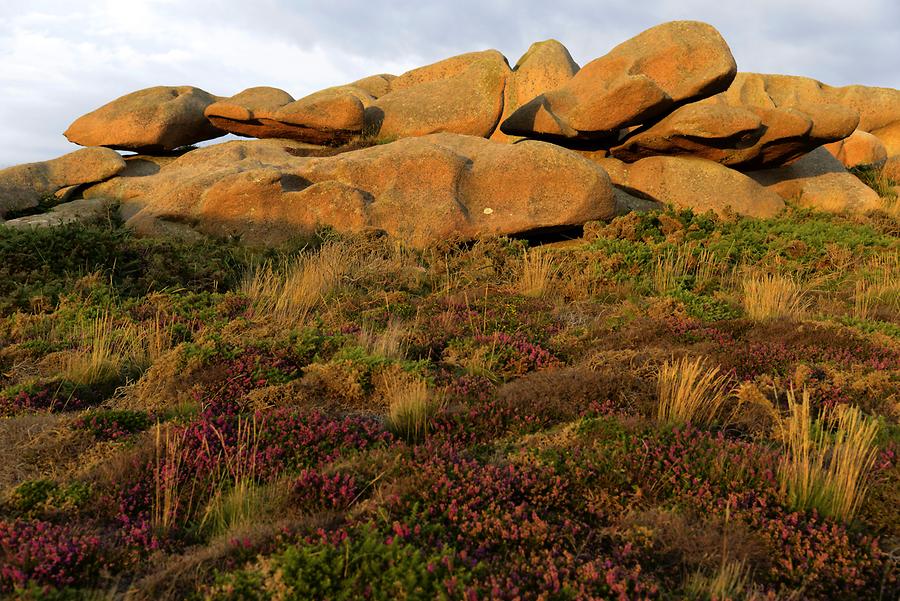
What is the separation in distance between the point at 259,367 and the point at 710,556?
4863 millimetres

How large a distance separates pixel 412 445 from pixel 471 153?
13.4 m

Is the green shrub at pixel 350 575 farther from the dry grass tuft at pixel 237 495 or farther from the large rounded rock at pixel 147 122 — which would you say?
the large rounded rock at pixel 147 122

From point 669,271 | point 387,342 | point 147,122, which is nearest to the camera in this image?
point 387,342

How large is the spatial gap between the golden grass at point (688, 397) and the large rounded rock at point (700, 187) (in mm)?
13006

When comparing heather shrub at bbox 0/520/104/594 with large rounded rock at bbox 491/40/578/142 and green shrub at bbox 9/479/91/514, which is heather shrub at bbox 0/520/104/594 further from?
large rounded rock at bbox 491/40/578/142

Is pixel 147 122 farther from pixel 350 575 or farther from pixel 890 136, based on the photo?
pixel 890 136

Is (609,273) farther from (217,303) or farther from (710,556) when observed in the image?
(710,556)

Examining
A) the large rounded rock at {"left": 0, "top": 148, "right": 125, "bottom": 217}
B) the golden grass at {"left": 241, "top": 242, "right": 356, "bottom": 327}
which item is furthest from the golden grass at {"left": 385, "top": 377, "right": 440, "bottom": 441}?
the large rounded rock at {"left": 0, "top": 148, "right": 125, "bottom": 217}

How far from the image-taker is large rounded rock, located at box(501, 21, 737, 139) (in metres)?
18.4

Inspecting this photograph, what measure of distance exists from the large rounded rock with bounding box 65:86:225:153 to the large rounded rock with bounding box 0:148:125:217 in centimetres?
159

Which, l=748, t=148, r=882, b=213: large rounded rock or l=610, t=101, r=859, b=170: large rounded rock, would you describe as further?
l=748, t=148, r=882, b=213: large rounded rock

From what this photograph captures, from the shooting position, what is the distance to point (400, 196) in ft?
51.1

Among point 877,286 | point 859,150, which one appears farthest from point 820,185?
point 877,286

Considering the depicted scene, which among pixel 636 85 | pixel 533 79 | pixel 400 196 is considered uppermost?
pixel 533 79
